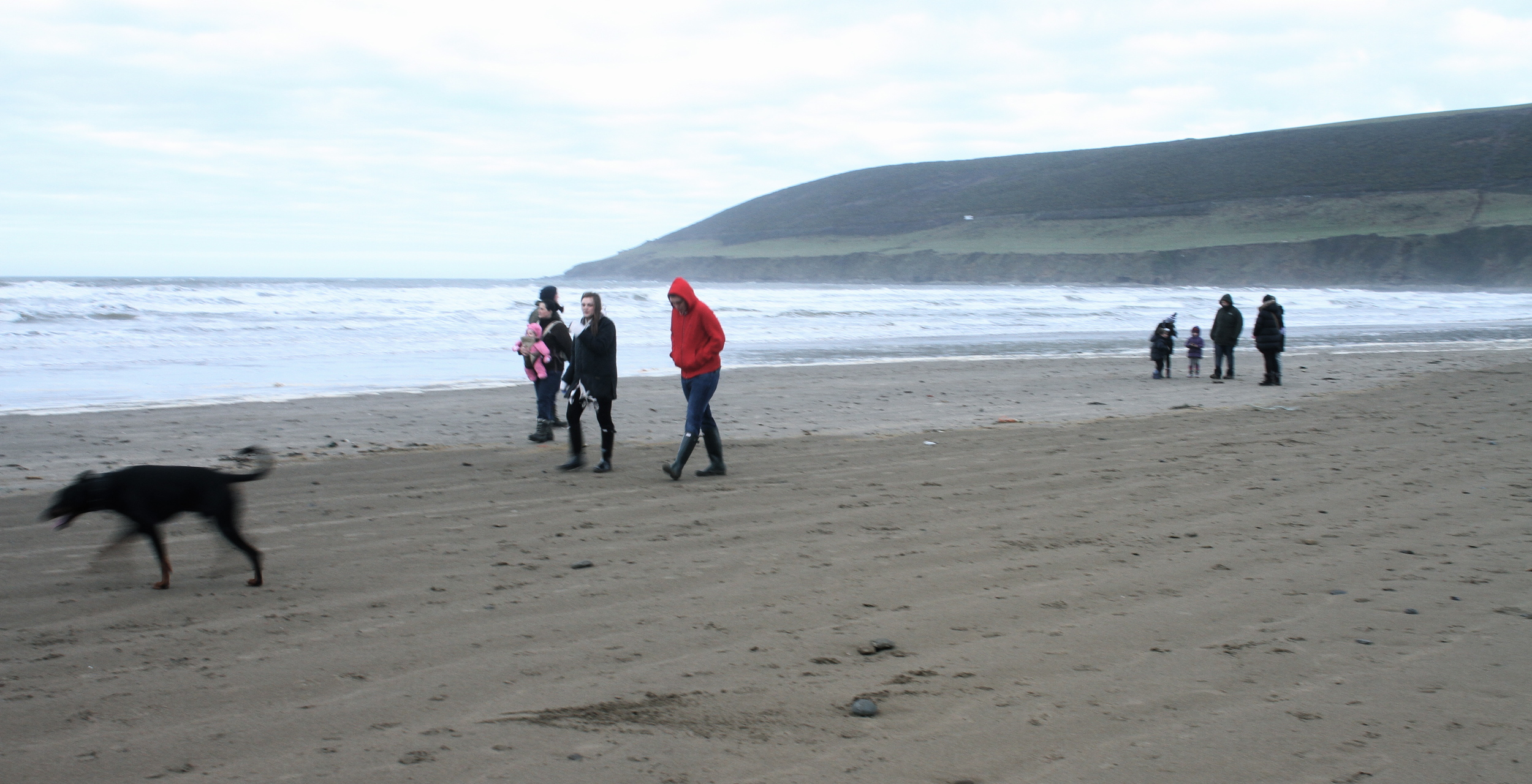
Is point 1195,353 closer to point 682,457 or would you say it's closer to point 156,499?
point 682,457

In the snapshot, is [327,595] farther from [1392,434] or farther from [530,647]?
[1392,434]

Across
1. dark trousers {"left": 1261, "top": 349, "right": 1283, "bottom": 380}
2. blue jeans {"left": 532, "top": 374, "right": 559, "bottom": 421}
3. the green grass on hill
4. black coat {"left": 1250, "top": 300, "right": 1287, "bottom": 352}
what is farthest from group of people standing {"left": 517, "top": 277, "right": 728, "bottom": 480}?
the green grass on hill

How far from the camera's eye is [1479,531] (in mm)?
5520

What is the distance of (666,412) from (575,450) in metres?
3.84

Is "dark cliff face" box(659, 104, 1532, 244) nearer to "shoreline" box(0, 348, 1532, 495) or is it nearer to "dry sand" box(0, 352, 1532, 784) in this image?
"shoreline" box(0, 348, 1532, 495)

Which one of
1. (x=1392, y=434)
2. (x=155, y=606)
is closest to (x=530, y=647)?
(x=155, y=606)

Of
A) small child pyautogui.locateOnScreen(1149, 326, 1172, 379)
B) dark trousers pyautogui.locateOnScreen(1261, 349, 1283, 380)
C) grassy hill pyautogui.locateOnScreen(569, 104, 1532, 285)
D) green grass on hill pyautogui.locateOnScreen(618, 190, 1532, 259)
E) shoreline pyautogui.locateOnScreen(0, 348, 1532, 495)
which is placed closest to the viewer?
shoreline pyautogui.locateOnScreen(0, 348, 1532, 495)

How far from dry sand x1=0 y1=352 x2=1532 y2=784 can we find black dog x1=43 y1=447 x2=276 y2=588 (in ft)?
0.94

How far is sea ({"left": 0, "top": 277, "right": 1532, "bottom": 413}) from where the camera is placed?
14414 mm

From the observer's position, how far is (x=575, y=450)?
779 centimetres

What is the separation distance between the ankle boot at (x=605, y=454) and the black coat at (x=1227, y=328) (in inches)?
437

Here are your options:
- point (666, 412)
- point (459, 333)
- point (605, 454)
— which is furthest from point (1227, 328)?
point (459, 333)

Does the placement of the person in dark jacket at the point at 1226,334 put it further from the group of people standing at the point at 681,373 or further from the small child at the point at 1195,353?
the group of people standing at the point at 681,373

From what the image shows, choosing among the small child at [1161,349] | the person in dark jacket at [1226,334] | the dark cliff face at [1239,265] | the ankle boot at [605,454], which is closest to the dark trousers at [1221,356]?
the person in dark jacket at [1226,334]
